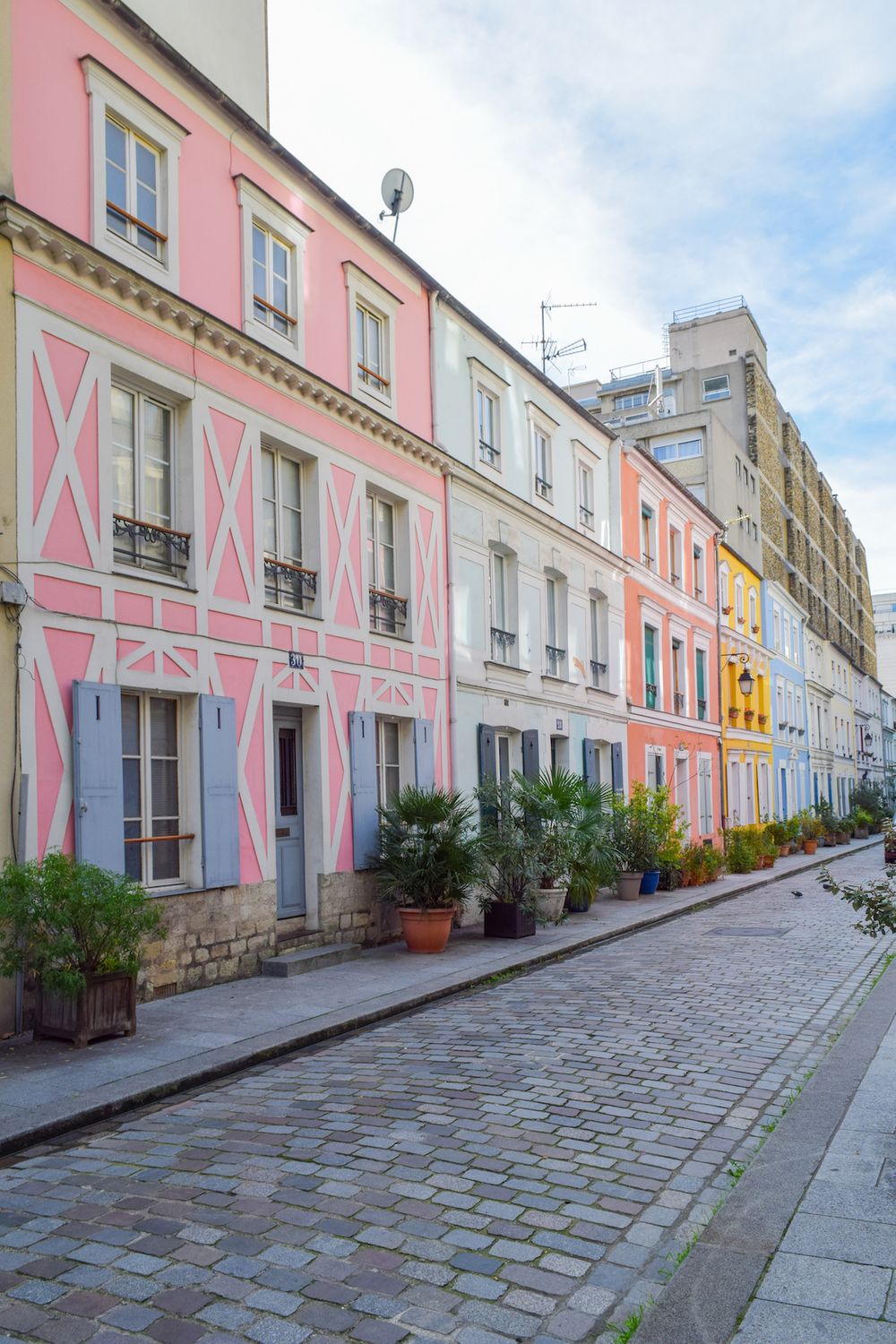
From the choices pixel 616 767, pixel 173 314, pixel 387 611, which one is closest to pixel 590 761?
pixel 616 767

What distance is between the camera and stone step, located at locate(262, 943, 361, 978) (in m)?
10.8

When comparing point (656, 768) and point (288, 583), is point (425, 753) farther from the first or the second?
point (656, 768)

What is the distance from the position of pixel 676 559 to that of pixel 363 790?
16100 millimetres

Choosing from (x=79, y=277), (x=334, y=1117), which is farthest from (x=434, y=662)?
(x=334, y=1117)

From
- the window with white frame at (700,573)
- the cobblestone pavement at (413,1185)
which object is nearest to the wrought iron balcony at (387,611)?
the cobblestone pavement at (413,1185)

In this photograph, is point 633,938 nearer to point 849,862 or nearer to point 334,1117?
point 334,1117

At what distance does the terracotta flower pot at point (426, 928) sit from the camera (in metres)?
12.3

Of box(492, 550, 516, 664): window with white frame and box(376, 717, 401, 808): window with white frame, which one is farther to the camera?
box(492, 550, 516, 664): window with white frame

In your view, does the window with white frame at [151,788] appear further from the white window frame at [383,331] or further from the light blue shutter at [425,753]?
the white window frame at [383,331]

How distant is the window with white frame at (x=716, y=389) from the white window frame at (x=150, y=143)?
3258cm

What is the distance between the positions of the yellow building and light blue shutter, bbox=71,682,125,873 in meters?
22.0

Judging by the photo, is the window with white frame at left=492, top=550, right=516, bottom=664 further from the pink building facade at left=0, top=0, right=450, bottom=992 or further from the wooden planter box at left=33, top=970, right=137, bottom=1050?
the wooden planter box at left=33, top=970, right=137, bottom=1050

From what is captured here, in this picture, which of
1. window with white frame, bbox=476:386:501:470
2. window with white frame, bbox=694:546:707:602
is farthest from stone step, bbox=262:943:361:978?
window with white frame, bbox=694:546:707:602

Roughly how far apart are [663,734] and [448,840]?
13251 millimetres
